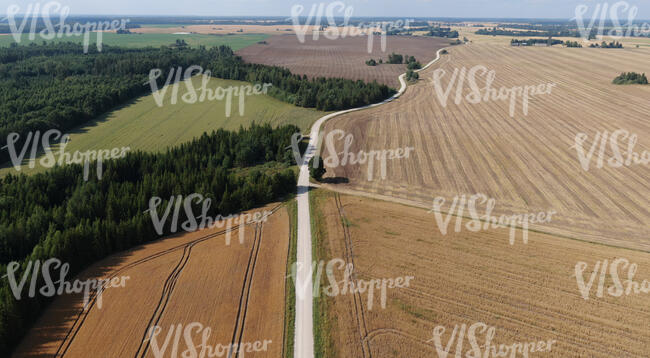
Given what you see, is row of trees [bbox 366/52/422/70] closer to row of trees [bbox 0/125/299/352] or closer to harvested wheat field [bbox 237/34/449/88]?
harvested wheat field [bbox 237/34/449/88]

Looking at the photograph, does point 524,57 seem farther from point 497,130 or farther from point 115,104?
point 115,104

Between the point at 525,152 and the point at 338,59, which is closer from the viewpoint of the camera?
the point at 525,152

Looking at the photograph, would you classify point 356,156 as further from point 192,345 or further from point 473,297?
point 192,345

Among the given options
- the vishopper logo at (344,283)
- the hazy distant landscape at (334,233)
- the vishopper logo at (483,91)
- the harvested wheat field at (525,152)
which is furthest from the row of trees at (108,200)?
the vishopper logo at (483,91)

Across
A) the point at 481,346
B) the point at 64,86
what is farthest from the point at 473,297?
the point at 64,86

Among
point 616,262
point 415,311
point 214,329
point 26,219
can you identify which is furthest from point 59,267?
point 616,262

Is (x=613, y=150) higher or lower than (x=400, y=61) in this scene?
lower
